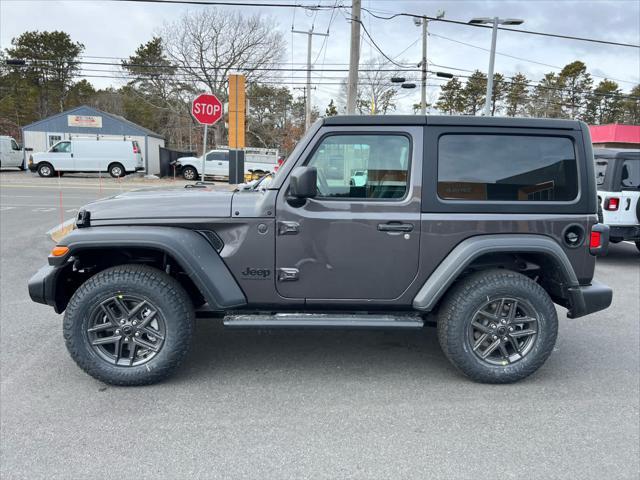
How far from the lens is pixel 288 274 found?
3.32m

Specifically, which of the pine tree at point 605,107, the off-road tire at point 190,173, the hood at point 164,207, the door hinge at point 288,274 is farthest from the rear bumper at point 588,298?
the pine tree at point 605,107

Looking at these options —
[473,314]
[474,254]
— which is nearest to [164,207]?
[474,254]

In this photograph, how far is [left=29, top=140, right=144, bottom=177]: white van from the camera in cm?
2534

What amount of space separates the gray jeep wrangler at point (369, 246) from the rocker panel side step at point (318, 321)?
0.01m

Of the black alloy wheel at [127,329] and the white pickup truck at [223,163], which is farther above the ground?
the white pickup truck at [223,163]

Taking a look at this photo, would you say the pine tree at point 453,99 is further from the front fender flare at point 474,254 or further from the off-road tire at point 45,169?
the front fender flare at point 474,254

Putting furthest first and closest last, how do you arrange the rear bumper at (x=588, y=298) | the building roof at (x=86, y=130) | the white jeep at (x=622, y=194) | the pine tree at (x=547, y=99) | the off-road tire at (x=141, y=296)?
the pine tree at (x=547, y=99) < the building roof at (x=86, y=130) < the white jeep at (x=622, y=194) < the rear bumper at (x=588, y=298) < the off-road tire at (x=141, y=296)

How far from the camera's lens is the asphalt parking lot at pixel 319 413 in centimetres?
249

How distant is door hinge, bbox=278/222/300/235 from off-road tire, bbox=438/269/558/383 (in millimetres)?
1239

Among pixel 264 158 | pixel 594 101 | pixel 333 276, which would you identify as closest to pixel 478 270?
pixel 333 276

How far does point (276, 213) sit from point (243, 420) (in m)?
1.37

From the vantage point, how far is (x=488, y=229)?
10.9 feet

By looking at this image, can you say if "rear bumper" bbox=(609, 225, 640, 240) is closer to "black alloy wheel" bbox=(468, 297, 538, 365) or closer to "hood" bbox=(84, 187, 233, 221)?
"black alloy wheel" bbox=(468, 297, 538, 365)

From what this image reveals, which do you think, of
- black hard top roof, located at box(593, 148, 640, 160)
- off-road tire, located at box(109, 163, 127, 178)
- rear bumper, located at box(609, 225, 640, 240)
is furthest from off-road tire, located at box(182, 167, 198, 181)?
rear bumper, located at box(609, 225, 640, 240)
